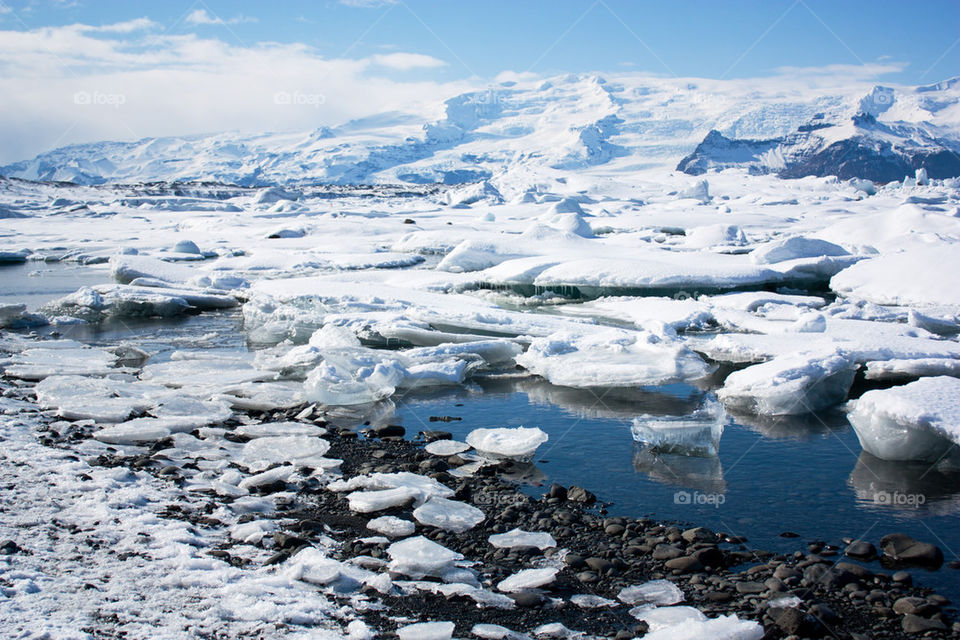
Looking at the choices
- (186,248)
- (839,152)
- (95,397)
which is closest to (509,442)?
(95,397)

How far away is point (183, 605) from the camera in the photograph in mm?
2881

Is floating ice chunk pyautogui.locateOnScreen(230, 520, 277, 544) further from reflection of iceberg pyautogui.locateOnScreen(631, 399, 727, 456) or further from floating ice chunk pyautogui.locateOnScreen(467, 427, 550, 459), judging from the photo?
reflection of iceberg pyautogui.locateOnScreen(631, 399, 727, 456)

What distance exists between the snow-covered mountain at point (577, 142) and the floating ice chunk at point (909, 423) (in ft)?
196

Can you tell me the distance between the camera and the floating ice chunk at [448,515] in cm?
396

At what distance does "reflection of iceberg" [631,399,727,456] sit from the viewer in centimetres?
498

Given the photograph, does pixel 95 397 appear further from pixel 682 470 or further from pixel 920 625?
pixel 920 625

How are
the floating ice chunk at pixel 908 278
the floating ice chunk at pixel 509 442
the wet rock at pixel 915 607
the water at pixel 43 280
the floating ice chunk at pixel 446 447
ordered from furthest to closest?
the water at pixel 43 280 → the floating ice chunk at pixel 908 278 → the floating ice chunk at pixel 446 447 → the floating ice chunk at pixel 509 442 → the wet rock at pixel 915 607

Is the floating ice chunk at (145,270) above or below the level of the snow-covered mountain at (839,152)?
below

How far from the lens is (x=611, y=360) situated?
6.90m

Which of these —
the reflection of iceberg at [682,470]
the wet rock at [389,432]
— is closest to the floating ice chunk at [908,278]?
the reflection of iceberg at [682,470]

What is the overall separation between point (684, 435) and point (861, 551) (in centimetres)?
147

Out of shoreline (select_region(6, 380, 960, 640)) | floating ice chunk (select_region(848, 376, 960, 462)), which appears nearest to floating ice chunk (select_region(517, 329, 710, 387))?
floating ice chunk (select_region(848, 376, 960, 462))

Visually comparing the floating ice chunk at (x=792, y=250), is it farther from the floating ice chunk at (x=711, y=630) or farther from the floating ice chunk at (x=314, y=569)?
the floating ice chunk at (x=314, y=569)

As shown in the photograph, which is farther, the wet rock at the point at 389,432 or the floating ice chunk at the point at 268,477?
the wet rock at the point at 389,432
